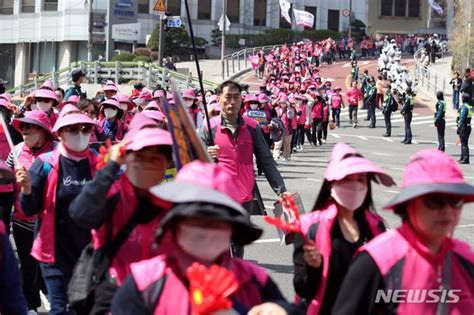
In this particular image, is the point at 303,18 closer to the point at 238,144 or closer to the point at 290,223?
the point at 238,144

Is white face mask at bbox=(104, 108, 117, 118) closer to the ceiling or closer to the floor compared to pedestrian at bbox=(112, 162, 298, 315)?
closer to the ceiling

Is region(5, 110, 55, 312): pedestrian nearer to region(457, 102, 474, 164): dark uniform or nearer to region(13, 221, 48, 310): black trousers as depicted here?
region(13, 221, 48, 310): black trousers

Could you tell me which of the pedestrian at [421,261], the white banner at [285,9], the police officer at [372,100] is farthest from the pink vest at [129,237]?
the white banner at [285,9]

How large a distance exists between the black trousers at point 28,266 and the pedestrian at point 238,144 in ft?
5.67

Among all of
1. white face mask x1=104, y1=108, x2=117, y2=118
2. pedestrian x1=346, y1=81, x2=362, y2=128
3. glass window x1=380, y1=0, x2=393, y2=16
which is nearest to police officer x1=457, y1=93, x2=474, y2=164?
pedestrian x1=346, y1=81, x2=362, y2=128

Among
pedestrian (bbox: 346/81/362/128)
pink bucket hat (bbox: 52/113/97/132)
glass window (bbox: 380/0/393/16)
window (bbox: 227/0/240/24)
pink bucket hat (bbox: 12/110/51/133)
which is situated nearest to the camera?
pink bucket hat (bbox: 52/113/97/132)

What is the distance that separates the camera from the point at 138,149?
4.26 meters

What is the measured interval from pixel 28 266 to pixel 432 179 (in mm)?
5068

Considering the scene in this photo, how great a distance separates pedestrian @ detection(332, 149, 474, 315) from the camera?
3.57 m

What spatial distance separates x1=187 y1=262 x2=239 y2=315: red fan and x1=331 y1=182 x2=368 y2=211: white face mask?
1.53 m

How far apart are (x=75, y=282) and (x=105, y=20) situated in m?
60.7

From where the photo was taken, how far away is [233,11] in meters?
80.2

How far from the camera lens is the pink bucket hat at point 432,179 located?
3.54 m

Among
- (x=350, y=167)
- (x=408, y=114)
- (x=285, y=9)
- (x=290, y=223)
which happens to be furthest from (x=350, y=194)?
(x=285, y=9)
